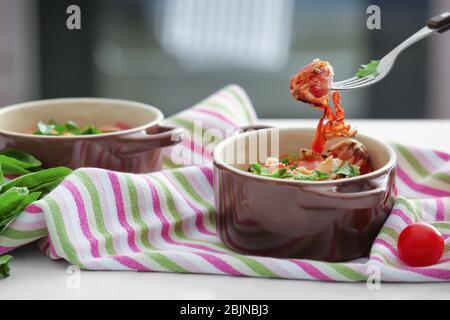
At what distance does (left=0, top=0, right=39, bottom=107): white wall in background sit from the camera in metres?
2.61

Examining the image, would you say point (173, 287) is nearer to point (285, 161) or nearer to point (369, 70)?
Answer: point (285, 161)

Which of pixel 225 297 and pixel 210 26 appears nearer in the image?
pixel 225 297

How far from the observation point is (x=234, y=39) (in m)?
2.80

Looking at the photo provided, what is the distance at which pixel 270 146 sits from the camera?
105 centimetres

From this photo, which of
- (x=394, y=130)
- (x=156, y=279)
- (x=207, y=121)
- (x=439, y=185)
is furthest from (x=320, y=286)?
(x=394, y=130)

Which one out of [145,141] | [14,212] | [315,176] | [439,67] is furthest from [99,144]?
[439,67]

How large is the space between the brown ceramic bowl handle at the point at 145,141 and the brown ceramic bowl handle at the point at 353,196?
0.30 meters

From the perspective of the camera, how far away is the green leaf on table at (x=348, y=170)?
94 centimetres

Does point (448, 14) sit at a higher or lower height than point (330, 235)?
higher

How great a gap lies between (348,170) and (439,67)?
1797 millimetres

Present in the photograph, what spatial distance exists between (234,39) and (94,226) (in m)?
1.91

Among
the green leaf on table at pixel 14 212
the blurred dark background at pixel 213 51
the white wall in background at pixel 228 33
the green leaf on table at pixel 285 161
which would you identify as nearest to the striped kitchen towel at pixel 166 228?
the green leaf on table at pixel 14 212

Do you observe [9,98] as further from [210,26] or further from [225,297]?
[225,297]

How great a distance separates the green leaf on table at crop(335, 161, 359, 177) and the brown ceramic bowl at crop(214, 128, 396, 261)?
0.04 metres
